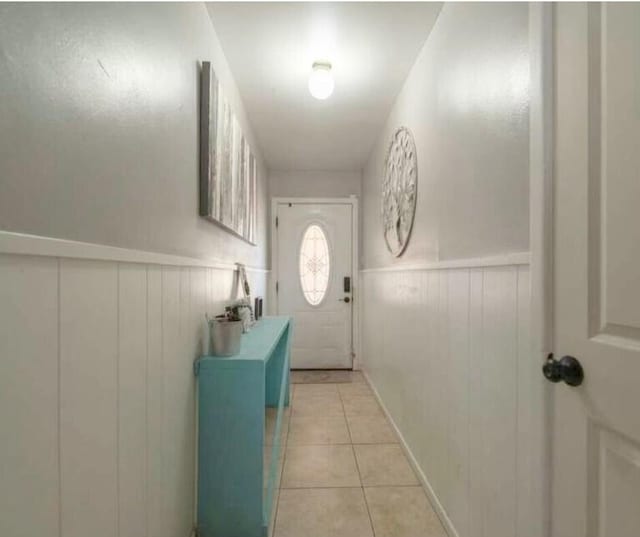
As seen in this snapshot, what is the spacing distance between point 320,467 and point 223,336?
43.2 inches

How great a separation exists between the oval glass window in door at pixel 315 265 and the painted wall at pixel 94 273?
2.81 metres

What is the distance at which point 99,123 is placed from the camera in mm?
770

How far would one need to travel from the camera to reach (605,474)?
725mm

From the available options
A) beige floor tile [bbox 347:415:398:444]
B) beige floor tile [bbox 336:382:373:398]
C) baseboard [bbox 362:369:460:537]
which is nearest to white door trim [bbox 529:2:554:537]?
baseboard [bbox 362:369:460:537]

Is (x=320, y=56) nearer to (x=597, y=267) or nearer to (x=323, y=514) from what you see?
(x=597, y=267)

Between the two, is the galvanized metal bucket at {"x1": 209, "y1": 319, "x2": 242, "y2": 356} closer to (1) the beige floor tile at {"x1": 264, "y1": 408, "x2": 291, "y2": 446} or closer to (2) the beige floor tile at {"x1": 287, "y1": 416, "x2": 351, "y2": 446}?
(1) the beige floor tile at {"x1": 264, "y1": 408, "x2": 291, "y2": 446}

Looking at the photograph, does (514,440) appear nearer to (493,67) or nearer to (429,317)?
(429,317)

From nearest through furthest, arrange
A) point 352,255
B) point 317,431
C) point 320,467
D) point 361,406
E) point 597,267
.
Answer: point 597,267 → point 320,467 → point 317,431 → point 361,406 → point 352,255

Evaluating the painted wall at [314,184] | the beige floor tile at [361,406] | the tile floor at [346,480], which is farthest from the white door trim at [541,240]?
the painted wall at [314,184]

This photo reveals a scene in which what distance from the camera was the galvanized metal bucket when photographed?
4.64 ft

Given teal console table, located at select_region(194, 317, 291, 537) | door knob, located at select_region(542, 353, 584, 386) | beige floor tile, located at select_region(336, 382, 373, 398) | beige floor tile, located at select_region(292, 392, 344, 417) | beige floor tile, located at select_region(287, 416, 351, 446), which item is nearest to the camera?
door knob, located at select_region(542, 353, 584, 386)

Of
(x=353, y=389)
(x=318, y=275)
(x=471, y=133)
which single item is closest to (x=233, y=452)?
(x=471, y=133)

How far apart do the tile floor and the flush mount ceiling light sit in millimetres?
2018

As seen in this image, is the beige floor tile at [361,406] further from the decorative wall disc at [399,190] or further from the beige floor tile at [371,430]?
the decorative wall disc at [399,190]
